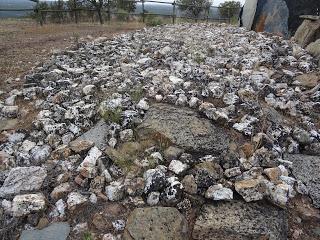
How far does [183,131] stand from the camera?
3.66 metres

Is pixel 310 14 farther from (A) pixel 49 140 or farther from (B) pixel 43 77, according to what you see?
(A) pixel 49 140

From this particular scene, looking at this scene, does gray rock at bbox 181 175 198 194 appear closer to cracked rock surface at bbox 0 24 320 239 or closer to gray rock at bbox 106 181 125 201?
cracked rock surface at bbox 0 24 320 239

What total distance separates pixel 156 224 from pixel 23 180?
1.31 meters

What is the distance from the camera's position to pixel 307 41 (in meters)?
6.87

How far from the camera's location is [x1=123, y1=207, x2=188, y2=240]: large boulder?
2.68 m

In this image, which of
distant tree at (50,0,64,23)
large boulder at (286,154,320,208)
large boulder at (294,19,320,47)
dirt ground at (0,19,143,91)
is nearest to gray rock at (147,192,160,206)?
large boulder at (286,154,320,208)

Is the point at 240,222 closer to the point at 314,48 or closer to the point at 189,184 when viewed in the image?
the point at 189,184

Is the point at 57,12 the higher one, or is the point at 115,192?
the point at 57,12

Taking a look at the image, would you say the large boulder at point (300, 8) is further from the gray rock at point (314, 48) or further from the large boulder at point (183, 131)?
the large boulder at point (183, 131)

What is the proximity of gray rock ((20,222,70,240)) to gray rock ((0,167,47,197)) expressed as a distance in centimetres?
46

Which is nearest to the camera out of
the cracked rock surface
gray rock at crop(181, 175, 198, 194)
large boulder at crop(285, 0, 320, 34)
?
the cracked rock surface

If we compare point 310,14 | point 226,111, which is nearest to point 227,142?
point 226,111

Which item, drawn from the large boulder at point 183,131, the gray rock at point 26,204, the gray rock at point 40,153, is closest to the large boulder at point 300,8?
the large boulder at point 183,131

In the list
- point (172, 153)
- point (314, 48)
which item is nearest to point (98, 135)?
point (172, 153)
